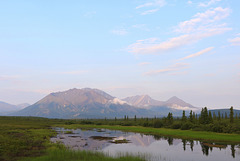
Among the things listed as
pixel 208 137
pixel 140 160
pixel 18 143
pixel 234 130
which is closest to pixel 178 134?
Answer: pixel 208 137

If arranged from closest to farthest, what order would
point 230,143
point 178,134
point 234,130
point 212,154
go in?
point 212,154 < point 230,143 < point 234,130 < point 178,134

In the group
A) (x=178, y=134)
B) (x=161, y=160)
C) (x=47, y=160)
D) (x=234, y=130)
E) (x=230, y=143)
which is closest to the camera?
(x=47, y=160)

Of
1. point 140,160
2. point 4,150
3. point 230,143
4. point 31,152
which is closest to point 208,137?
point 230,143

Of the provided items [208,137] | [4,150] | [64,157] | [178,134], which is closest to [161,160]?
[64,157]

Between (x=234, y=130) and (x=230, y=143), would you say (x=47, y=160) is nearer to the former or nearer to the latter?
(x=230, y=143)

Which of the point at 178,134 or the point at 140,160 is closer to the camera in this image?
the point at 140,160

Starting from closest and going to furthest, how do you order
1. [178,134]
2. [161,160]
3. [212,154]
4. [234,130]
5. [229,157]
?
[161,160], [229,157], [212,154], [234,130], [178,134]

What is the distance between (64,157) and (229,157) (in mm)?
33288

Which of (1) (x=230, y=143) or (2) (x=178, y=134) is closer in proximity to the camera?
(1) (x=230, y=143)

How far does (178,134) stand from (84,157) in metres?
57.0

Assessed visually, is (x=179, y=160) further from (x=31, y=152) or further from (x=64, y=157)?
(x=31, y=152)

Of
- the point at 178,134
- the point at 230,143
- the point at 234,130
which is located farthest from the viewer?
the point at 178,134

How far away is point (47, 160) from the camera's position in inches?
1239

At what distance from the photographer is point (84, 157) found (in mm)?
32938
